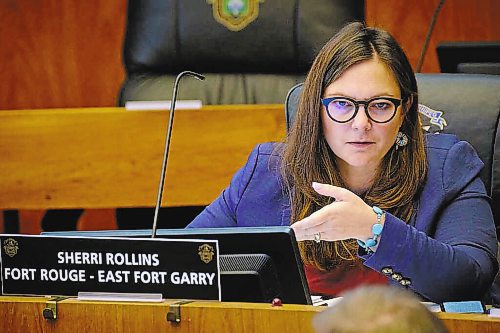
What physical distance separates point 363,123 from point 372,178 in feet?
0.49

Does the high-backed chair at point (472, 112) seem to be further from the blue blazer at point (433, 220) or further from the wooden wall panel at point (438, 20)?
the wooden wall panel at point (438, 20)

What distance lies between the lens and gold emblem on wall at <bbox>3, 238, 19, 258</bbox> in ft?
4.77

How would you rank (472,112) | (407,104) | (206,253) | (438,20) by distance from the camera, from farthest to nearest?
1. (438,20)
2. (472,112)
3. (407,104)
4. (206,253)

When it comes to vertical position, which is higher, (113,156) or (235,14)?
(235,14)

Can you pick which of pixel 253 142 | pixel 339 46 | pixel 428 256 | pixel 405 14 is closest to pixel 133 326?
pixel 428 256

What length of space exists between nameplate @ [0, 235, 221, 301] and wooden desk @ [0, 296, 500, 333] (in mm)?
23

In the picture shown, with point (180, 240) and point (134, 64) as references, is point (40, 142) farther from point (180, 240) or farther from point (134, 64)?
point (180, 240)

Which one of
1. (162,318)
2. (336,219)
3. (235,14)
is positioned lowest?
(162,318)

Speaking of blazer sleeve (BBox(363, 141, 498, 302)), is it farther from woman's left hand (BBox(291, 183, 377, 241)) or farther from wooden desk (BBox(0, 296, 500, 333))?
wooden desk (BBox(0, 296, 500, 333))

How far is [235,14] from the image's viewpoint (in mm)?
3018

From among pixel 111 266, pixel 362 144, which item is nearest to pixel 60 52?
pixel 362 144

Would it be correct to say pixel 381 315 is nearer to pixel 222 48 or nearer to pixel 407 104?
pixel 407 104

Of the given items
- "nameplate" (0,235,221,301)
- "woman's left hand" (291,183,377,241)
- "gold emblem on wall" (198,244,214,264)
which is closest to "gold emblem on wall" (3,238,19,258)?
"nameplate" (0,235,221,301)

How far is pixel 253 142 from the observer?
2764 mm
